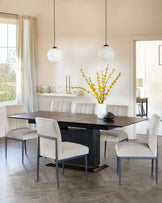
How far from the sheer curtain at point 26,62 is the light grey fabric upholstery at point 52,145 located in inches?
131

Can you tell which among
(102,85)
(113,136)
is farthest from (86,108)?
(102,85)

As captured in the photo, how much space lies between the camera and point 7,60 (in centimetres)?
743

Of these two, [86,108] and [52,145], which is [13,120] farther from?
[52,145]

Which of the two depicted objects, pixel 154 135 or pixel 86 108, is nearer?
pixel 154 135

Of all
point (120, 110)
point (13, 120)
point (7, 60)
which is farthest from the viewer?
point (7, 60)

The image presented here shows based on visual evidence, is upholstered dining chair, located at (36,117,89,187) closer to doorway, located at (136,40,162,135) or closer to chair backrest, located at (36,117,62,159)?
chair backrest, located at (36,117,62,159)

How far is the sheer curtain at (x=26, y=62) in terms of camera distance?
24.3ft

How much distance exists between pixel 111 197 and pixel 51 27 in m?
4.84

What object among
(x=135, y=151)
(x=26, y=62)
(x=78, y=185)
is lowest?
(x=78, y=185)

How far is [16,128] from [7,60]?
225cm

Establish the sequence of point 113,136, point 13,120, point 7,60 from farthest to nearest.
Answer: point 7,60, point 13,120, point 113,136

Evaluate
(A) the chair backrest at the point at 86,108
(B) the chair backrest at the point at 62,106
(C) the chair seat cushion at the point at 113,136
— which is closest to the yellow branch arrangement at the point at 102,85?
(B) the chair backrest at the point at 62,106

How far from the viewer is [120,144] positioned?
445 cm

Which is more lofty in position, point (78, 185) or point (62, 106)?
point (62, 106)
